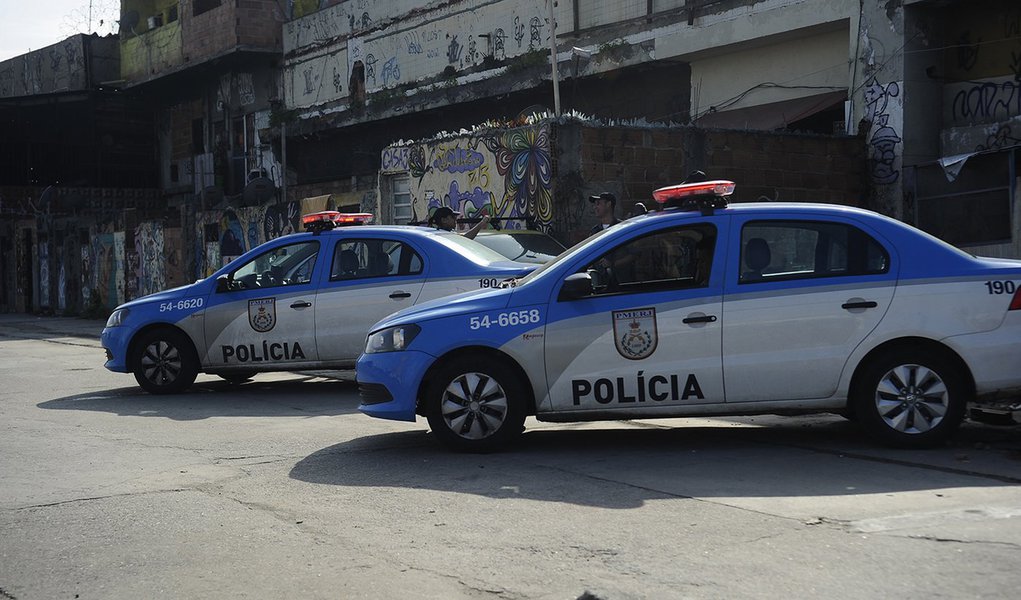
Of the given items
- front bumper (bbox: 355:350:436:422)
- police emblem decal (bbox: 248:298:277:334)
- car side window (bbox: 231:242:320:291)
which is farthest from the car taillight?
police emblem decal (bbox: 248:298:277:334)

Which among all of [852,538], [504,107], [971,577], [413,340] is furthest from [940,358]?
[504,107]

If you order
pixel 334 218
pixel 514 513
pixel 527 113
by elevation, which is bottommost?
pixel 514 513

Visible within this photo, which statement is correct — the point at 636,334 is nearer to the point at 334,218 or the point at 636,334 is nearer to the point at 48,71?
the point at 334,218

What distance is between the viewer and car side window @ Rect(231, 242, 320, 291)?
11.2m

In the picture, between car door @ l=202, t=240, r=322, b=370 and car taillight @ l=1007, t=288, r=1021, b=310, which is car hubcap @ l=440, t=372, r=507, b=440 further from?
car door @ l=202, t=240, r=322, b=370

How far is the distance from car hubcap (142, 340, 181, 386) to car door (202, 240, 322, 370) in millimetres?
353

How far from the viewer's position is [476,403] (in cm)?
741

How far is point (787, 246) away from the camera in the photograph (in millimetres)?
7371

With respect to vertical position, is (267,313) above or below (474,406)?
above

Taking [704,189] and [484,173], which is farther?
[484,173]

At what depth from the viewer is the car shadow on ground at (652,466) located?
20.5ft

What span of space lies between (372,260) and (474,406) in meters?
4.07

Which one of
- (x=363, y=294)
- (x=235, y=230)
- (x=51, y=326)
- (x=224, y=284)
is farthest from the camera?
(x=51, y=326)

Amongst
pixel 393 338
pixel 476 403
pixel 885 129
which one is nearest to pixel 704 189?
pixel 476 403
